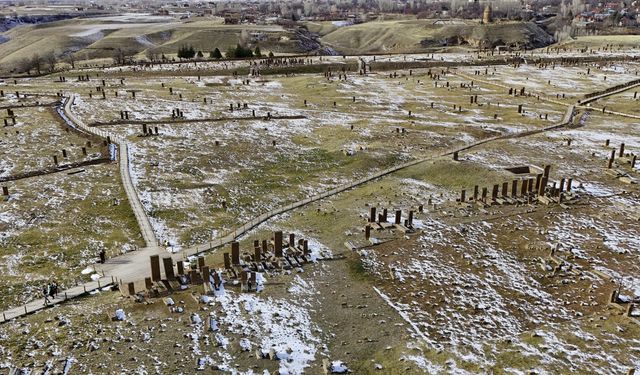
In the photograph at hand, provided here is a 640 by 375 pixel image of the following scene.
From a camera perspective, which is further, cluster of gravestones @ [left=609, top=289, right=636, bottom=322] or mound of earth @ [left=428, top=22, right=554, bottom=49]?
mound of earth @ [left=428, top=22, right=554, bottom=49]

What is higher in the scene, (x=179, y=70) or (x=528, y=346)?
(x=179, y=70)

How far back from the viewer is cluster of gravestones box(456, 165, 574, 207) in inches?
1460

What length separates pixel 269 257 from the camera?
1154 inches

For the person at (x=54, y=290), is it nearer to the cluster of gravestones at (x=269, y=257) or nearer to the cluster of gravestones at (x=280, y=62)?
the cluster of gravestones at (x=269, y=257)

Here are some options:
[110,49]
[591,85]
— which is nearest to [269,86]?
[591,85]

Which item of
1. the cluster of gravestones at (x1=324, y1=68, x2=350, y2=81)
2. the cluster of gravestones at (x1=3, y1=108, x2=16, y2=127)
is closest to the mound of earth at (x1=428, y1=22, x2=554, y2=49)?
the cluster of gravestones at (x1=324, y1=68, x2=350, y2=81)

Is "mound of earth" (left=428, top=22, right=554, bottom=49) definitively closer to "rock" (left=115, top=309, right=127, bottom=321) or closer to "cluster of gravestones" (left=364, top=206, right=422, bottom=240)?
→ "cluster of gravestones" (left=364, top=206, right=422, bottom=240)

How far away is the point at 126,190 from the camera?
128 feet

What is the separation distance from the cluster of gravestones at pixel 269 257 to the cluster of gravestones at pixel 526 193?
1402cm

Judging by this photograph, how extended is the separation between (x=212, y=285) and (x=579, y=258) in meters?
21.5

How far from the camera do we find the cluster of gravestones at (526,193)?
3709cm

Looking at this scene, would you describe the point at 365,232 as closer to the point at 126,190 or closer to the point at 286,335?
the point at 286,335

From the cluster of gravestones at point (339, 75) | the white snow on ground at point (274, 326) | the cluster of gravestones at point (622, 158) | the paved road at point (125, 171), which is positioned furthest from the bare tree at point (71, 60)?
the cluster of gravestones at point (622, 158)

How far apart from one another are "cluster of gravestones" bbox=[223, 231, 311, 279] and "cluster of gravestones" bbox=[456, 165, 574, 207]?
14023mm
